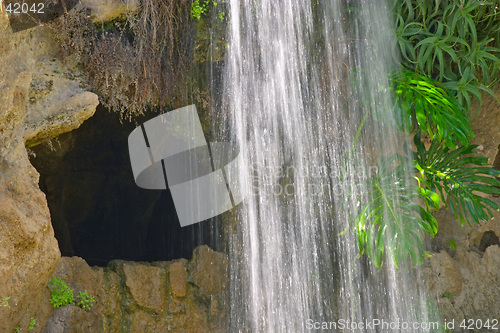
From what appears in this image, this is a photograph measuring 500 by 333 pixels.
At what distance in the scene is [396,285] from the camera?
18.6ft

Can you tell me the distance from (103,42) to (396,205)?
3.20 m

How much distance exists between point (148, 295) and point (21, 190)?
188 centimetres

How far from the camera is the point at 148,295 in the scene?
17.1ft

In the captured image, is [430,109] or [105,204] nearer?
[430,109]

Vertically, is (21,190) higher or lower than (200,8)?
lower

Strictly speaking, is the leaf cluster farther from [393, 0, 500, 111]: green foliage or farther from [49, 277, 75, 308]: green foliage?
[49, 277, 75, 308]: green foliage

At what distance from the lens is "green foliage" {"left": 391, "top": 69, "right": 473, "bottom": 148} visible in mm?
4945

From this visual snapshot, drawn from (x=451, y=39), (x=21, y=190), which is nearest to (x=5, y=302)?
(x=21, y=190)

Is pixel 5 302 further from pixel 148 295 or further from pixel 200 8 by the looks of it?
pixel 200 8

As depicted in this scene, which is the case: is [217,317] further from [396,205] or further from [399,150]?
[399,150]

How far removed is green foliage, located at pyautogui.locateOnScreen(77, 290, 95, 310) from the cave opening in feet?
6.09

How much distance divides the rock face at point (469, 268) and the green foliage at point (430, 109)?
973 millimetres

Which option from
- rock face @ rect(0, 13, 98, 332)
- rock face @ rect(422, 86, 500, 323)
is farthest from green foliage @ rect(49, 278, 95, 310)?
rock face @ rect(422, 86, 500, 323)

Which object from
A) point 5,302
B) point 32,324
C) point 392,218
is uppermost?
point 392,218
